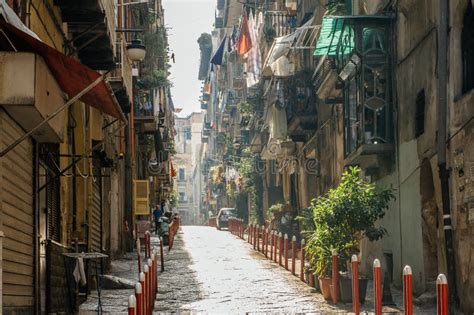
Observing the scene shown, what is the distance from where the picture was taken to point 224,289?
21.4 meters

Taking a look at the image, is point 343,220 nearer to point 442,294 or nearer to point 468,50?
point 468,50

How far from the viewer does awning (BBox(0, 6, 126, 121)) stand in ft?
33.8

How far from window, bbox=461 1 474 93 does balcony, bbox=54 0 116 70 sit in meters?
6.02

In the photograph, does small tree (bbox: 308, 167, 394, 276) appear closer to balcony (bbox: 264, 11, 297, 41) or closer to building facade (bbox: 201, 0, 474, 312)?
building facade (bbox: 201, 0, 474, 312)

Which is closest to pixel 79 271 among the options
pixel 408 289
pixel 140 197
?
pixel 408 289

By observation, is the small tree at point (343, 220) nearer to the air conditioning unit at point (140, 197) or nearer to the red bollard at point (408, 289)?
the red bollard at point (408, 289)

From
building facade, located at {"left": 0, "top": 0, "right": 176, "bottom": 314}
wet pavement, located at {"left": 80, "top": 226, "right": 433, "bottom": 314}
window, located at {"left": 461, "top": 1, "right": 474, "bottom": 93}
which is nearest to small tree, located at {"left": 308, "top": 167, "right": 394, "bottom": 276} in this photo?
wet pavement, located at {"left": 80, "top": 226, "right": 433, "bottom": 314}

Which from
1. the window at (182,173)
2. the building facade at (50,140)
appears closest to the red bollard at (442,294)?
the building facade at (50,140)

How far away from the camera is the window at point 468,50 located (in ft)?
55.2

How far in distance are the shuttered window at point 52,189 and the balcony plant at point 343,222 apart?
487 centimetres

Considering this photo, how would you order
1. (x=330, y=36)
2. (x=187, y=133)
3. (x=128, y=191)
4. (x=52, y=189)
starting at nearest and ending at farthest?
(x=52, y=189) → (x=330, y=36) → (x=128, y=191) → (x=187, y=133)

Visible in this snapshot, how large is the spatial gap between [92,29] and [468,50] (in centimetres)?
654

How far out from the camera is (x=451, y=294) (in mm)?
16828

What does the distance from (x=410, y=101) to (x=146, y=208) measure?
20071 mm
